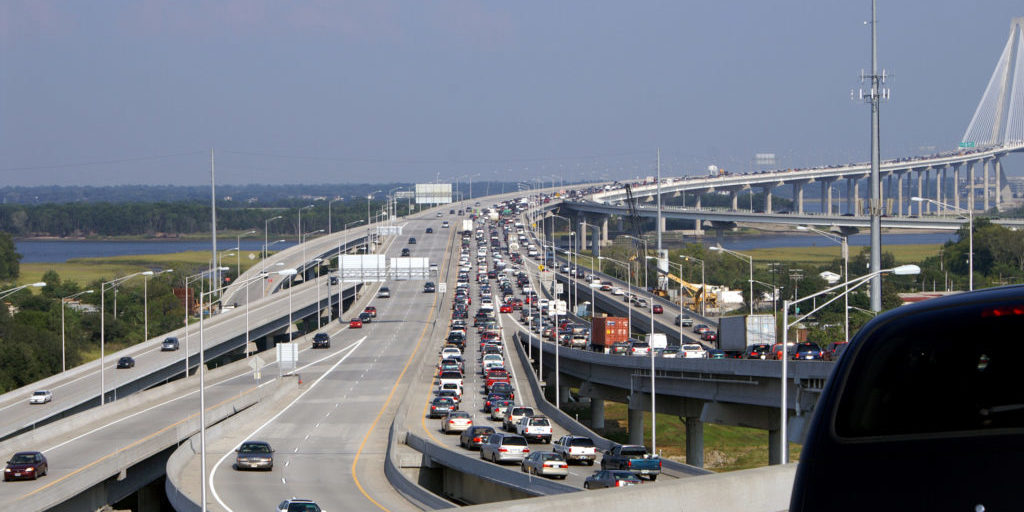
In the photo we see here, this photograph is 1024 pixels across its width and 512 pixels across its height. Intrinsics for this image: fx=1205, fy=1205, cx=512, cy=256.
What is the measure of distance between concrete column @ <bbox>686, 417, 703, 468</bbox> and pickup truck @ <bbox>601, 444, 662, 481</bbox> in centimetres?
1932

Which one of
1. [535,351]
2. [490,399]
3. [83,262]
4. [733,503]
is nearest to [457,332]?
[535,351]

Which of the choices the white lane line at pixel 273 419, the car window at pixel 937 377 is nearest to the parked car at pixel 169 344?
the white lane line at pixel 273 419

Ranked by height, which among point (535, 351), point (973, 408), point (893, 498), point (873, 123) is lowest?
point (535, 351)

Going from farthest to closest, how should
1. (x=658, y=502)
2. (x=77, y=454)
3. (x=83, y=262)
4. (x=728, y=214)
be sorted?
(x=83, y=262) → (x=728, y=214) → (x=77, y=454) → (x=658, y=502)

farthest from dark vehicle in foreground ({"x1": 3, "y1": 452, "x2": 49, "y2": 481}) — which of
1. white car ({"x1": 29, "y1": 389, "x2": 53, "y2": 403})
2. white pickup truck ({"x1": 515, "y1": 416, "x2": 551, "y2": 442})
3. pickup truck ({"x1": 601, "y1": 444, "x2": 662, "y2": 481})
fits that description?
white car ({"x1": 29, "y1": 389, "x2": 53, "y2": 403})

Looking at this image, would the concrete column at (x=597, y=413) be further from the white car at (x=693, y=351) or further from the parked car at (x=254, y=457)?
the parked car at (x=254, y=457)

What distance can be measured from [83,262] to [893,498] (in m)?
207

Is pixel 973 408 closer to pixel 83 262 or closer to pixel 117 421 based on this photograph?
pixel 117 421

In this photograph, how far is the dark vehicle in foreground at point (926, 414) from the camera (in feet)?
12.9

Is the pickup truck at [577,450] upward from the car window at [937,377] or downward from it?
downward

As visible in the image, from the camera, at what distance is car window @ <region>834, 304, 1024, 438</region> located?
13.1ft

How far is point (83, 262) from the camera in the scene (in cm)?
19812

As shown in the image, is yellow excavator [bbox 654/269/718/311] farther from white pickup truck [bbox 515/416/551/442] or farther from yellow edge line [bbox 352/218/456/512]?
white pickup truck [bbox 515/416/551/442]

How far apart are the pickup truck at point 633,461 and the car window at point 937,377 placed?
29.3 m
